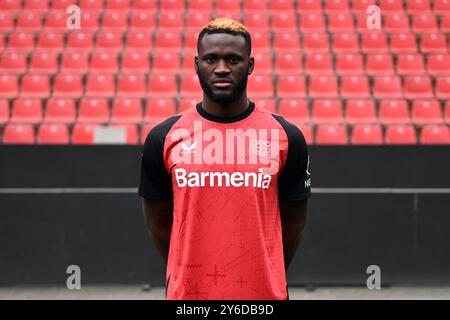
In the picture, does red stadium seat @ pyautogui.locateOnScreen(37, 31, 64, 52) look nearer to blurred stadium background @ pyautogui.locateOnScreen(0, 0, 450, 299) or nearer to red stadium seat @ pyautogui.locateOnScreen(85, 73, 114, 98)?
blurred stadium background @ pyautogui.locateOnScreen(0, 0, 450, 299)

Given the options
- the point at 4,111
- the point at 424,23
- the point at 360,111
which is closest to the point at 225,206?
the point at 360,111

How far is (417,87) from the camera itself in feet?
19.2

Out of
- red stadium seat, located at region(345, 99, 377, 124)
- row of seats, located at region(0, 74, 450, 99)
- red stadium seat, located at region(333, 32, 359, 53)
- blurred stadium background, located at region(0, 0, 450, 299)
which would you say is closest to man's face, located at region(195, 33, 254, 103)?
blurred stadium background, located at region(0, 0, 450, 299)

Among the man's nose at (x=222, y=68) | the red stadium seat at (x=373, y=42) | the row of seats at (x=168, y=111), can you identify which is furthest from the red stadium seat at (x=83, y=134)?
the man's nose at (x=222, y=68)

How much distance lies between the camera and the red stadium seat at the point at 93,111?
17.6 ft

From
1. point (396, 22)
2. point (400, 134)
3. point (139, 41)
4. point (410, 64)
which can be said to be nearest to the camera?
point (400, 134)

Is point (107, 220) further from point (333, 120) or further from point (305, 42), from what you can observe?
point (305, 42)

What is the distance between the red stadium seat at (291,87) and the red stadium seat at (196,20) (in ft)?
4.67

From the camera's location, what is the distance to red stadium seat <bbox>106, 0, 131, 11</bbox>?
718cm

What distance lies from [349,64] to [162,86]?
189 centimetres

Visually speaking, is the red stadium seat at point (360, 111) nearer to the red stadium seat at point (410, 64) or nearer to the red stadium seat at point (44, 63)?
the red stadium seat at point (410, 64)

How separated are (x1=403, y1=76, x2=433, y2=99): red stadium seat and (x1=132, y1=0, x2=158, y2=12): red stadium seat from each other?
3041 mm

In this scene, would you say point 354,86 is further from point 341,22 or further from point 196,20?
point 196,20
